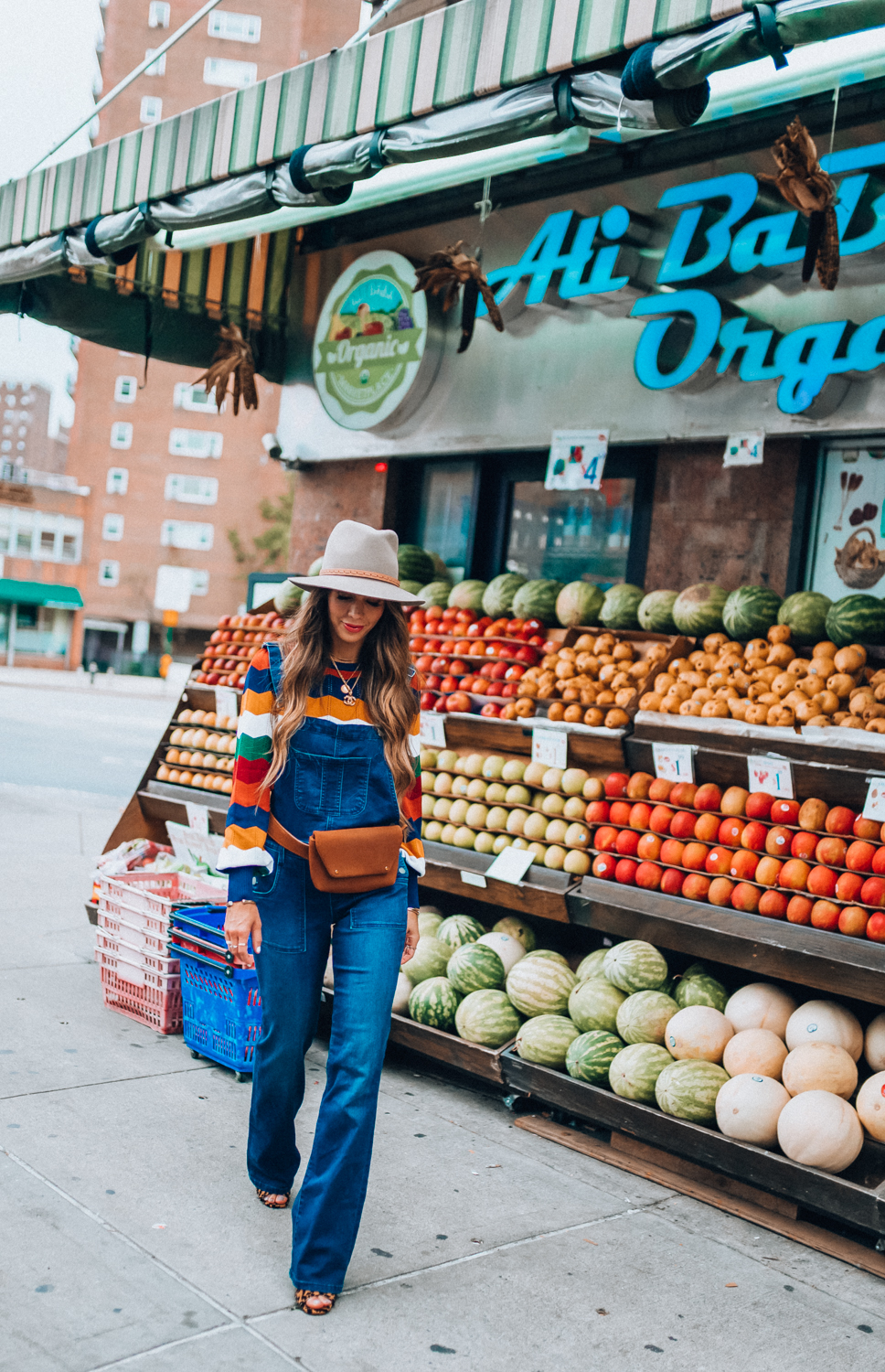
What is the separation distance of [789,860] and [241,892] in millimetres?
2203

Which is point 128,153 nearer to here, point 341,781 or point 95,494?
point 341,781

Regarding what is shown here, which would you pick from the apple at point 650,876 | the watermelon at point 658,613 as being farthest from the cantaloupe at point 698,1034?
the watermelon at point 658,613

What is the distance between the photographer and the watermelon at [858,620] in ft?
16.5

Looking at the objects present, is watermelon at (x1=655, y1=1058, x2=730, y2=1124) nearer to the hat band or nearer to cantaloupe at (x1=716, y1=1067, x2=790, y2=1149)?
cantaloupe at (x1=716, y1=1067, x2=790, y2=1149)

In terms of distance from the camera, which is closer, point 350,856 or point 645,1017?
→ point 350,856

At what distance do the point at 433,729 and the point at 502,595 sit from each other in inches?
48.2

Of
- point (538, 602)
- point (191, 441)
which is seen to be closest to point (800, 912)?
point (538, 602)

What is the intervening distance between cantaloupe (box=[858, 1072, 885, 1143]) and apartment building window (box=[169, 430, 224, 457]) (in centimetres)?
5242

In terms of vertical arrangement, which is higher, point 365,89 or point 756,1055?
point 365,89

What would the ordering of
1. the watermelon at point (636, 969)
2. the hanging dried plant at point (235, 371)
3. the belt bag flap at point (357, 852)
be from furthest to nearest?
the hanging dried plant at point (235, 371) → the watermelon at point (636, 969) → the belt bag flap at point (357, 852)

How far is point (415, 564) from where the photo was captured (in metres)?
7.70

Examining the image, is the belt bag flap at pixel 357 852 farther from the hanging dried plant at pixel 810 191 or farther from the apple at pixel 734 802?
the hanging dried plant at pixel 810 191

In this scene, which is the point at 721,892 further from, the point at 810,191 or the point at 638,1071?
the point at 810,191

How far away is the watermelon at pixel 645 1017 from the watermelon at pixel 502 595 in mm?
2875
